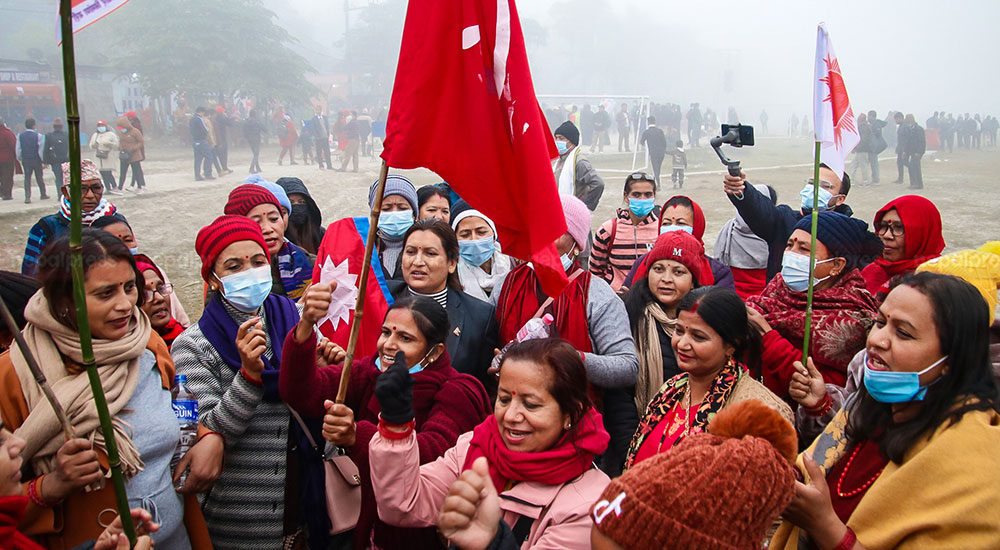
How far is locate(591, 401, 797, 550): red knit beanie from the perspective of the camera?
4.69ft

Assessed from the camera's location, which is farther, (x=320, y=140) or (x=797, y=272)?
(x=320, y=140)

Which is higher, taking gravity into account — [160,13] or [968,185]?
[160,13]

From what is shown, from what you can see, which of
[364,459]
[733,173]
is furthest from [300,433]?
[733,173]

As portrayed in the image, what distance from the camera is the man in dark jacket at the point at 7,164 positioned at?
15.8 m

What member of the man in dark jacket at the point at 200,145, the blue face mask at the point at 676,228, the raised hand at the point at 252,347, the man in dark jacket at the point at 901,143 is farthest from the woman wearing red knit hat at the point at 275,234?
the man in dark jacket at the point at 901,143

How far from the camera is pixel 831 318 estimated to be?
3.27 metres

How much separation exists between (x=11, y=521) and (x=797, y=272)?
134 inches

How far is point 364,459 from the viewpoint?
7.94 ft

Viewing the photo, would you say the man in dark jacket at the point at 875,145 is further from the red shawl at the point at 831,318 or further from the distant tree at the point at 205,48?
the distant tree at the point at 205,48

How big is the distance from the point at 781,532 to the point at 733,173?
2.76m

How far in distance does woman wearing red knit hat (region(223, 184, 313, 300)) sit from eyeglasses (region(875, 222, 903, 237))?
364 centimetres

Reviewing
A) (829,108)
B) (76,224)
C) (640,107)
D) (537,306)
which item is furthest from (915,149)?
(76,224)

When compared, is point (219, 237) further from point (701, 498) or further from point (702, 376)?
point (701, 498)

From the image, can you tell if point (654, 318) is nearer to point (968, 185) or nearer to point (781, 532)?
point (781, 532)
